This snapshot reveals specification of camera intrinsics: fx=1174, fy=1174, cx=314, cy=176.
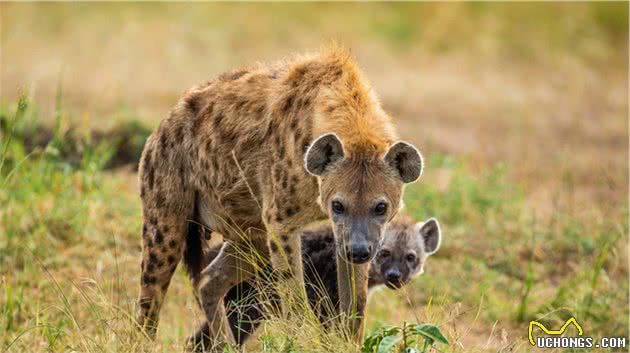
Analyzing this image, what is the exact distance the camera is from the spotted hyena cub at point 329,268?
19.0 ft

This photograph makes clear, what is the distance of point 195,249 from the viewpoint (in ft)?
19.4

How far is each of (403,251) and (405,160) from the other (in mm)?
1710

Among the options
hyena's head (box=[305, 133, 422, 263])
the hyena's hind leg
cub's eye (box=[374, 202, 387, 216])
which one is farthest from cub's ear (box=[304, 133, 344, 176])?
the hyena's hind leg

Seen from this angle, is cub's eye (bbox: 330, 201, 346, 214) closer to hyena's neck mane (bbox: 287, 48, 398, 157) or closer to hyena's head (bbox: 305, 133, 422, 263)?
hyena's head (bbox: 305, 133, 422, 263)

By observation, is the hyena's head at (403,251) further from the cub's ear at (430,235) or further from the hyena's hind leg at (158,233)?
the hyena's hind leg at (158,233)

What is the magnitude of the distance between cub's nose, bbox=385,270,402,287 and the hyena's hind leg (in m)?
1.20

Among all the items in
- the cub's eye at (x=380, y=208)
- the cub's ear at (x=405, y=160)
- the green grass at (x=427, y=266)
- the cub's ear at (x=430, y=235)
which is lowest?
the green grass at (x=427, y=266)

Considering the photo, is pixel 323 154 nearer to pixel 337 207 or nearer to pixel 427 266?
pixel 337 207

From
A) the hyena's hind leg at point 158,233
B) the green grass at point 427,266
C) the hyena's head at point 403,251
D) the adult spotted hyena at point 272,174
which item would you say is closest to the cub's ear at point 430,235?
the hyena's head at point 403,251

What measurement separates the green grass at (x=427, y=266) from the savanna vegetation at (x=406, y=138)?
2 cm

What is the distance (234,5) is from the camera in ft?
49.9

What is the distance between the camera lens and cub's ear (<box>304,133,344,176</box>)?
4789mm

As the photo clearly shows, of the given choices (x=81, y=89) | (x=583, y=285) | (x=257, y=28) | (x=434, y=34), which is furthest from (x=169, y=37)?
(x=583, y=285)

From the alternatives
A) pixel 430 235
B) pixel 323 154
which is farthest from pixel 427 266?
pixel 323 154
